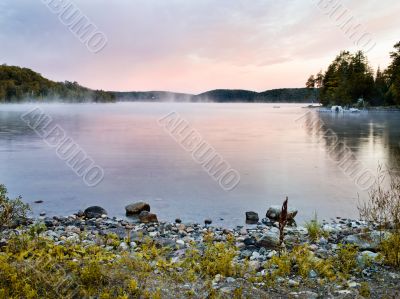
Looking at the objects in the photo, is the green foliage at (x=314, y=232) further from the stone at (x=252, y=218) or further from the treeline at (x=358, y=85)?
the treeline at (x=358, y=85)

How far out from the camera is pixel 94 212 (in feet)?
39.4

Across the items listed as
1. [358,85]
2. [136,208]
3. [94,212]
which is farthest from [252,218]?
[358,85]

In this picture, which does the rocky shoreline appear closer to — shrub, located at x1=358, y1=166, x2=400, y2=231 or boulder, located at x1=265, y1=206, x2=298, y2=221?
boulder, located at x1=265, y1=206, x2=298, y2=221

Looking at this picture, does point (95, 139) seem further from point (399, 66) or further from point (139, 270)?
point (399, 66)

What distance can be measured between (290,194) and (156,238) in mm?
7250

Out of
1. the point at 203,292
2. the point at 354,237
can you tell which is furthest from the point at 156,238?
the point at 354,237

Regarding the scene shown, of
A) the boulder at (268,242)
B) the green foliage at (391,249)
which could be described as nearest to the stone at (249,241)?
the boulder at (268,242)

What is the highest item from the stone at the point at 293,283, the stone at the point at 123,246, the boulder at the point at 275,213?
the stone at the point at 293,283

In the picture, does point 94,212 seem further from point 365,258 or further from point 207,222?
point 365,258

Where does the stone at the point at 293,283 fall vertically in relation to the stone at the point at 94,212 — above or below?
above

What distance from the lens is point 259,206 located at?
13375mm

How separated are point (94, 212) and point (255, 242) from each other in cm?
555

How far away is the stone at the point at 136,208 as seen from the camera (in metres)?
12.2

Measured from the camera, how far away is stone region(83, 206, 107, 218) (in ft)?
38.7
